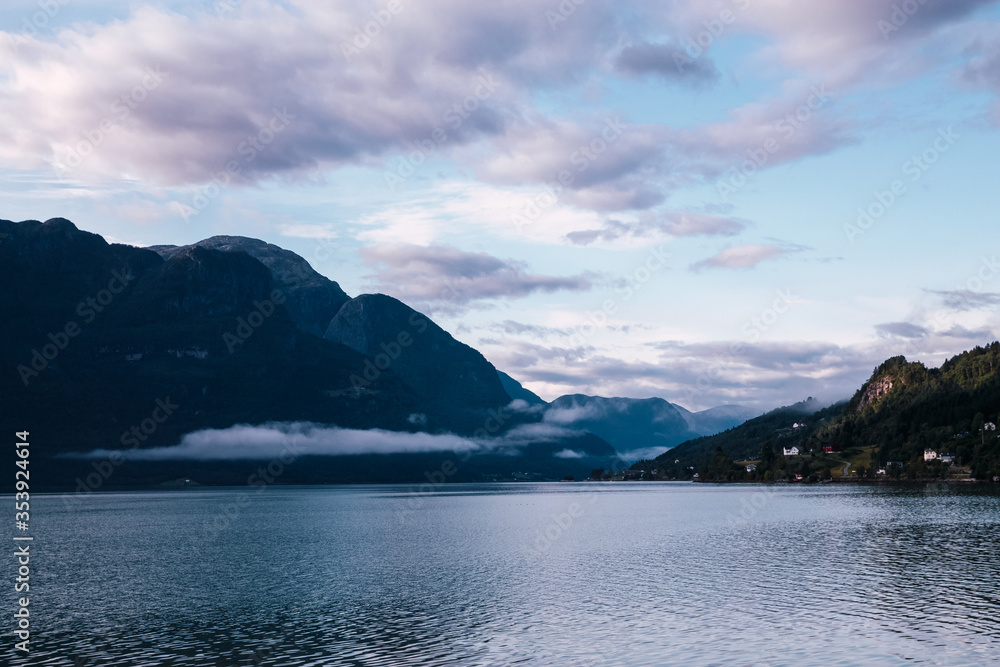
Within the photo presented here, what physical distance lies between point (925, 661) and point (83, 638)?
185 feet

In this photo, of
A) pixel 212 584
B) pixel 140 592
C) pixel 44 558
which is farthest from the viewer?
pixel 44 558

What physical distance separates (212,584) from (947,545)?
286ft

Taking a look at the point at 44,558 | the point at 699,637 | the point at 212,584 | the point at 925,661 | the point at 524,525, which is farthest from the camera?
the point at 524,525

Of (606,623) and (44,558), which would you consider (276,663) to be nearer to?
(606,623)

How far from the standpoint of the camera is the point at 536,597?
71.9m

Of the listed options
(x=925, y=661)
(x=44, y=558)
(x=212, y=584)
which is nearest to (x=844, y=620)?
(x=925, y=661)

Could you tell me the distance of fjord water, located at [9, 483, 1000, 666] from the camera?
51.1 metres

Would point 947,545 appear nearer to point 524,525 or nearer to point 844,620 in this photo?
point 844,620

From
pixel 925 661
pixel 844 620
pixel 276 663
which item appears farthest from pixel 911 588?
pixel 276 663

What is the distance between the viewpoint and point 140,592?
79.0m

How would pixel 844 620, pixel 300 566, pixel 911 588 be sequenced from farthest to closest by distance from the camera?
pixel 300 566 < pixel 911 588 < pixel 844 620

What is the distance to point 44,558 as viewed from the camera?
110 meters

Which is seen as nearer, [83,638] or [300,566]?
[83,638]

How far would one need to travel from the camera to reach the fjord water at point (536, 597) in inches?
2010
